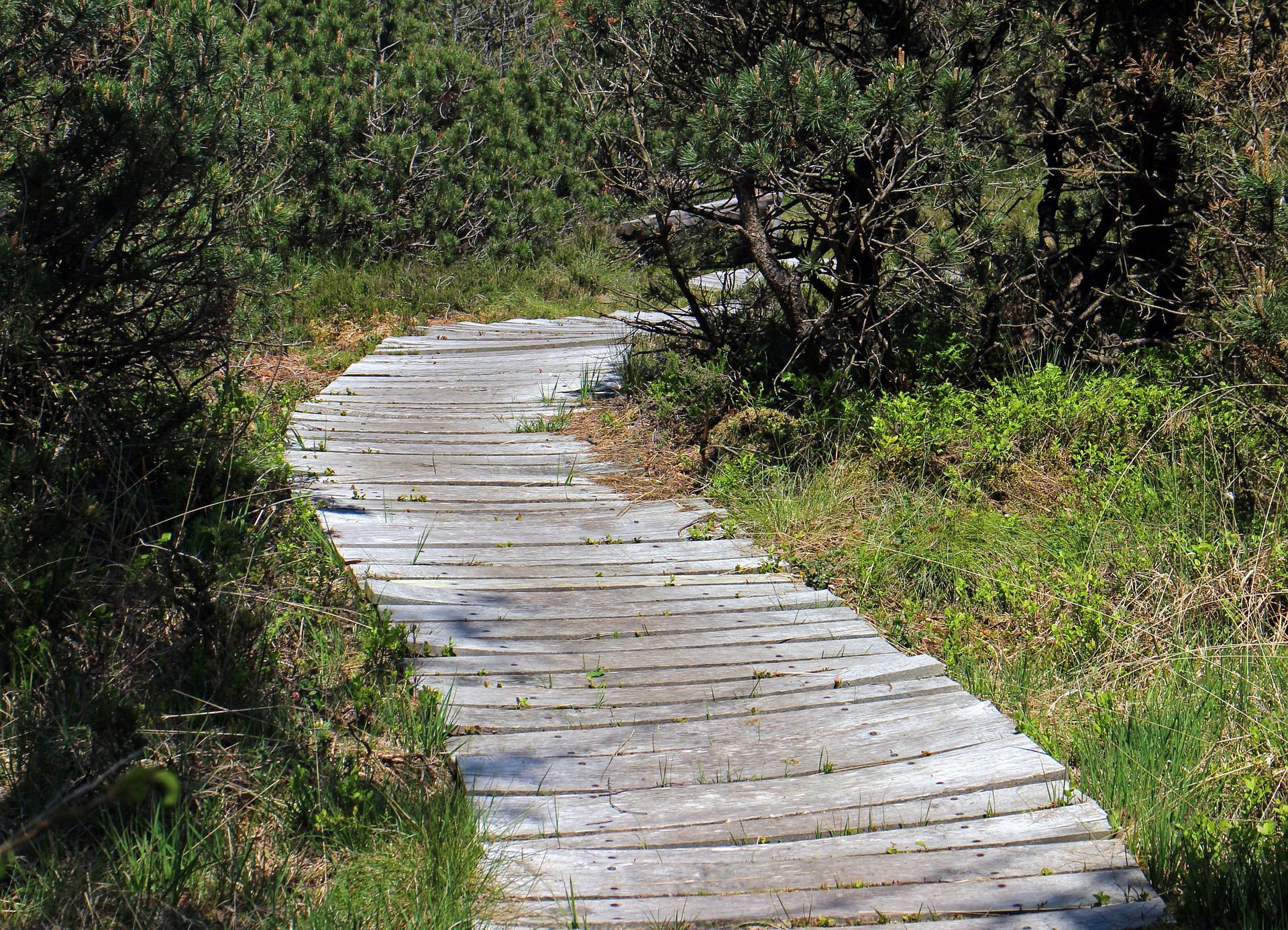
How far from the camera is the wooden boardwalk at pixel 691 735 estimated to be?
2988 millimetres

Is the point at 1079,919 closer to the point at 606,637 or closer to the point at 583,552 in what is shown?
the point at 606,637

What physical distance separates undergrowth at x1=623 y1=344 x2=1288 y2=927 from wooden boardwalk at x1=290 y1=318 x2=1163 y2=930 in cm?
23

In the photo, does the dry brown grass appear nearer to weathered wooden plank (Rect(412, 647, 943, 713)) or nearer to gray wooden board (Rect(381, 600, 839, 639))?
gray wooden board (Rect(381, 600, 839, 639))

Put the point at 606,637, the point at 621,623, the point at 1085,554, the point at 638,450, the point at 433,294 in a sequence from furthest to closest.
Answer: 1. the point at 433,294
2. the point at 638,450
3. the point at 1085,554
4. the point at 621,623
5. the point at 606,637

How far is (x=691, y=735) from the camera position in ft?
12.4

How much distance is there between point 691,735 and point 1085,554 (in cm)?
228

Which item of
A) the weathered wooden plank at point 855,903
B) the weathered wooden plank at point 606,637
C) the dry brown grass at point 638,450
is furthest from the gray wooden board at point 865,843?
the dry brown grass at point 638,450

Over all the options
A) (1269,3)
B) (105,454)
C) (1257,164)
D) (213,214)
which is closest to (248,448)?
(105,454)

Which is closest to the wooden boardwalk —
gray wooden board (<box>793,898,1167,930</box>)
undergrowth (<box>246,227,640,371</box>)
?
gray wooden board (<box>793,898,1167,930</box>)

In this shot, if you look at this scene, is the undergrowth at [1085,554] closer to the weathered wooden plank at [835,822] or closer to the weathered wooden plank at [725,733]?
the weathered wooden plank at [835,822]

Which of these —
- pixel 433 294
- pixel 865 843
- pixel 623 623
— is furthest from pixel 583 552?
pixel 433 294

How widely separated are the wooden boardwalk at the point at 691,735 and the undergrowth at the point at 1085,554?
0.23m

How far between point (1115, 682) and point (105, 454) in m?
3.89

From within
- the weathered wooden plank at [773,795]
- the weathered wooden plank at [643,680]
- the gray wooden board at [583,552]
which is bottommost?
the gray wooden board at [583,552]
